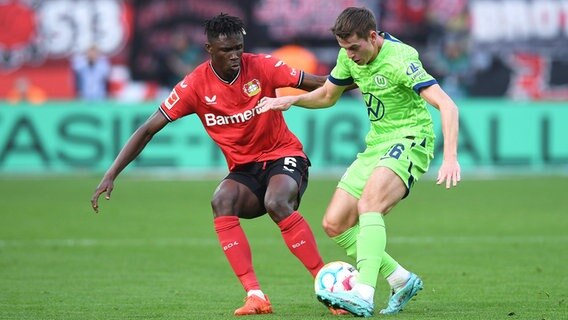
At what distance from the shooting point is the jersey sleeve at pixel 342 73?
9055 millimetres

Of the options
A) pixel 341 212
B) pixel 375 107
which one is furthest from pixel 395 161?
pixel 341 212

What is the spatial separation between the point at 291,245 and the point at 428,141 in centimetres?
129

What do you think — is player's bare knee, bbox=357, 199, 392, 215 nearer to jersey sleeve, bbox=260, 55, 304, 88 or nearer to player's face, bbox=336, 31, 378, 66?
player's face, bbox=336, 31, 378, 66

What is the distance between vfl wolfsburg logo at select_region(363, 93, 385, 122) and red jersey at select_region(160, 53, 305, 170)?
889 mm

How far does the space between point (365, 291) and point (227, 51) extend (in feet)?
7.02

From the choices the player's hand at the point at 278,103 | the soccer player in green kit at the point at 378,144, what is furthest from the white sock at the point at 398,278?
the player's hand at the point at 278,103

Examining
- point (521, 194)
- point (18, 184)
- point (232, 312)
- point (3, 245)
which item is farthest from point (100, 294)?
point (18, 184)

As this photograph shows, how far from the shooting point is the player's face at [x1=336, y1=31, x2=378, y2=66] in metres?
8.52

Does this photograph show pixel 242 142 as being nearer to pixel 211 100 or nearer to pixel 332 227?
pixel 211 100

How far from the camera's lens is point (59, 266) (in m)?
12.4

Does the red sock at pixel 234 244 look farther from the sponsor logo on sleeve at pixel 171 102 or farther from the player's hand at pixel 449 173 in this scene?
the player's hand at pixel 449 173

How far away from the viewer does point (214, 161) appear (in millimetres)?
24594

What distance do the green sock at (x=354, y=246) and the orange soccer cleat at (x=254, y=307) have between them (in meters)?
0.72

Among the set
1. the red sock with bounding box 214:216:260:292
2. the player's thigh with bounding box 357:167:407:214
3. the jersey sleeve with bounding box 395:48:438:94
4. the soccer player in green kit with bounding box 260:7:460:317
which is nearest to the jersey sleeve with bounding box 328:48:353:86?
the soccer player in green kit with bounding box 260:7:460:317
